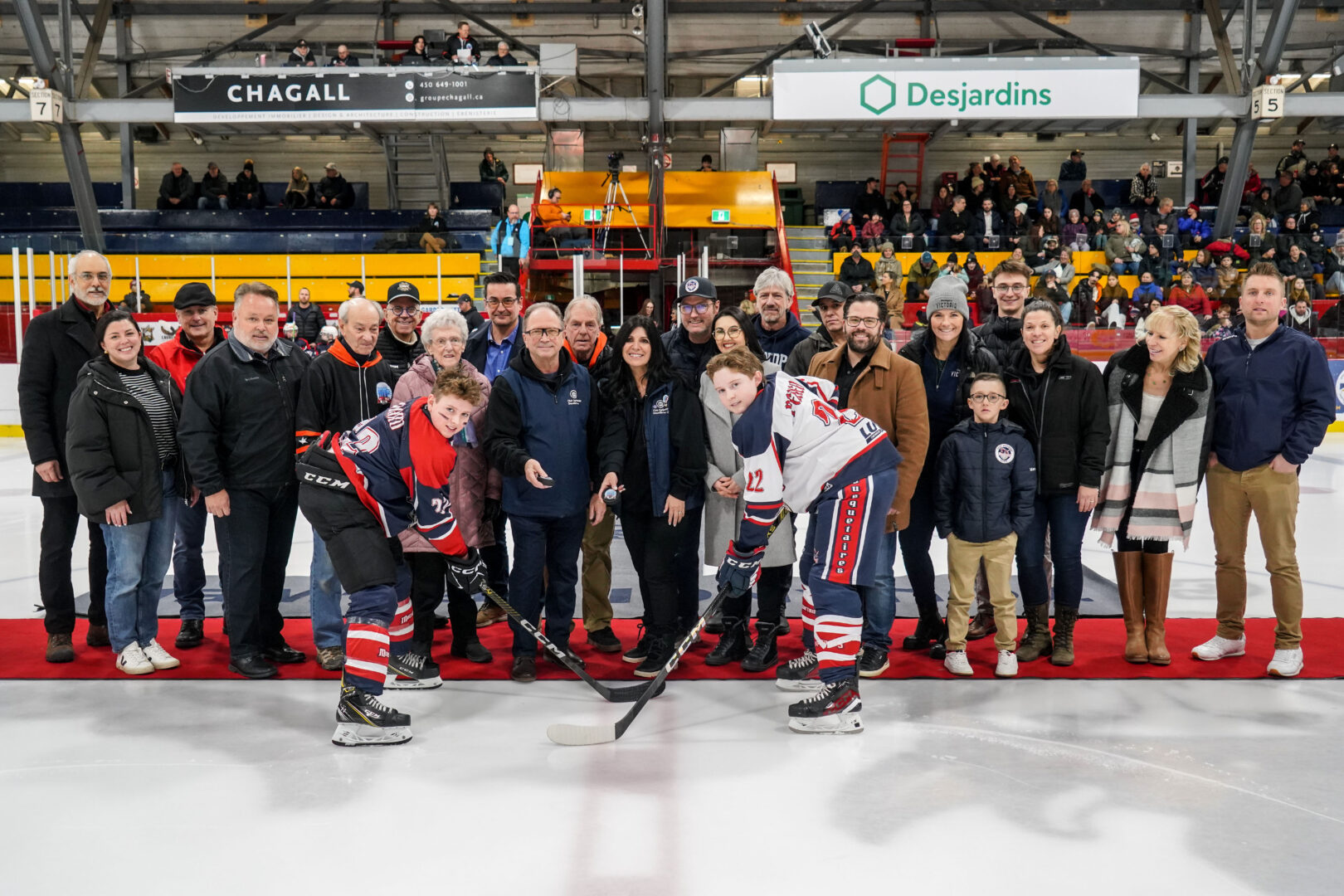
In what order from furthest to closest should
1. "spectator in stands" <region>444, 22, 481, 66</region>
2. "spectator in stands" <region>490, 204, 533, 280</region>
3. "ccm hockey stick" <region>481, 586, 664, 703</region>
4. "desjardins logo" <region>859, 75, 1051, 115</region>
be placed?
"spectator in stands" <region>444, 22, 481, 66</region>, "spectator in stands" <region>490, 204, 533, 280</region>, "desjardins logo" <region>859, 75, 1051, 115</region>, "ccm hockey stick" <region>481, 586, 664, 703</region>

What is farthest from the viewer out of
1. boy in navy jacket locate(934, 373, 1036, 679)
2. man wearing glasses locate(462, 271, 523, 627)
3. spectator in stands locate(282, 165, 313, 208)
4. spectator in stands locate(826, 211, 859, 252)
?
spectator in stands locate(282, 165, 313, 208)

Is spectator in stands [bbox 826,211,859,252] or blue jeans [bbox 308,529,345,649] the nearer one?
blue jeans [bbox 308,529,345,649]

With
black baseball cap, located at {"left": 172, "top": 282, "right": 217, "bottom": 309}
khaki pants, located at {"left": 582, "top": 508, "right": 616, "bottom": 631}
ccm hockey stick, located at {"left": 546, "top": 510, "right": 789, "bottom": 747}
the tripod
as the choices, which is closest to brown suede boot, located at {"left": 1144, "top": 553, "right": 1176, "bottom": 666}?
ccm hockey stick, located at {"left": 546, "top": 510, "right": 789, "bottom": 747}

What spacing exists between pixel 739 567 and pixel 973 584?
3.65 ft

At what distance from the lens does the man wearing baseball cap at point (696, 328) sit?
4379mm

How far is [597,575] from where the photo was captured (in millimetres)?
4562

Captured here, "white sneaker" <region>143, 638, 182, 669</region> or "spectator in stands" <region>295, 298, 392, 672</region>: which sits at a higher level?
"spectator in stands" <region>295, 298, 392, 672</region>

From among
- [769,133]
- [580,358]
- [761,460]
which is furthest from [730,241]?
[761,460]

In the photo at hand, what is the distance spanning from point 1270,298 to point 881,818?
2.57 m

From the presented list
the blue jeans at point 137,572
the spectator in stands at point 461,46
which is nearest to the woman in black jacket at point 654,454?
the blue jeans at point 137,572

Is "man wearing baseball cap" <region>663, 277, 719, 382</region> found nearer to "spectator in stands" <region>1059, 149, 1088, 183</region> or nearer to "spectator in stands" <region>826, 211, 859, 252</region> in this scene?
"spectator in stands" <region>826, 211, 859, 252</region>

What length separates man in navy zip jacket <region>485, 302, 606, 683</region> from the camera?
4.05m

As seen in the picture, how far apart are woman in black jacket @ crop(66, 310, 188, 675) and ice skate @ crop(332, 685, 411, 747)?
110 cm

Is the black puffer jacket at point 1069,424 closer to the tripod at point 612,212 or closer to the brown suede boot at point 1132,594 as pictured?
the brown suede boot at point 1132,594
